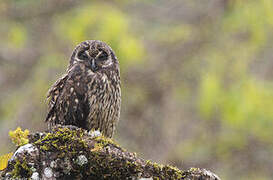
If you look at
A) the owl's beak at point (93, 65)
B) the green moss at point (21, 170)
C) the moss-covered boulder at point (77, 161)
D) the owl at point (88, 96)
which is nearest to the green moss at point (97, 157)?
the moss-covered boulder at point (77, 161)

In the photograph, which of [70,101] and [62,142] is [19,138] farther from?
[70,101]

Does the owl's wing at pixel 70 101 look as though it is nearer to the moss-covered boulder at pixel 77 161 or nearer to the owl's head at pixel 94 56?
the owl's head at pixel 94 56

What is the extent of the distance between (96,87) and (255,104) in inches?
255

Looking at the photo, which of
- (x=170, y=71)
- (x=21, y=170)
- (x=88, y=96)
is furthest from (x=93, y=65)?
(x=170, y=71)

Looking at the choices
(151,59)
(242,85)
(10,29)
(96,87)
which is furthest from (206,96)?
(96,87)

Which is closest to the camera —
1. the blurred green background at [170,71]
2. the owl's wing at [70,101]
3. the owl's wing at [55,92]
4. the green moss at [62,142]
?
the green moss at [62,142]

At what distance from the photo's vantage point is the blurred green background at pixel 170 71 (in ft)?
41.3

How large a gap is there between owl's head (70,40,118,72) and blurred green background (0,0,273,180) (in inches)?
235

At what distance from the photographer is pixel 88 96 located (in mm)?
5492

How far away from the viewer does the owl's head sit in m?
5.82

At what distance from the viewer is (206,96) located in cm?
1202

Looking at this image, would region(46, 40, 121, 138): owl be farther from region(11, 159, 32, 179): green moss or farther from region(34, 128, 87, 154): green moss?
region(11, 159, 32, 179): green moss

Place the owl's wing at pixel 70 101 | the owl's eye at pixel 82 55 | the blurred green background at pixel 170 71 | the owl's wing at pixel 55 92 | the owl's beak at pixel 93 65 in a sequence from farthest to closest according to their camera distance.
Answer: the blurred green background at pixel 170 71, the owl's eye at pixel 82 55, the owl's beak at pixel 93 65, the owl's wing at pixel 55 92, the owl's wing at pixel 70 101

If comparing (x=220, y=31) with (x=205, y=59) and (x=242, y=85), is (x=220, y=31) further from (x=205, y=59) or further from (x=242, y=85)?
(x=242, y=85)
